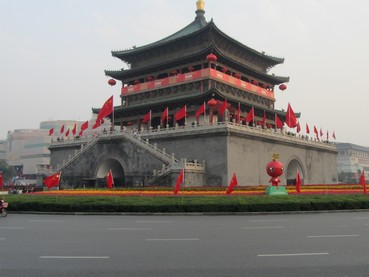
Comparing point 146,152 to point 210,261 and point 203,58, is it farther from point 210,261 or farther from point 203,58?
point 210,261

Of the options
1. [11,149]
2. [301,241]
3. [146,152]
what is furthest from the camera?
[11,149]

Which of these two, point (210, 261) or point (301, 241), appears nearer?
point (210, 261)

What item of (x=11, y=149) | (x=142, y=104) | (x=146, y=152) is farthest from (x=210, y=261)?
(x=11, y=149)

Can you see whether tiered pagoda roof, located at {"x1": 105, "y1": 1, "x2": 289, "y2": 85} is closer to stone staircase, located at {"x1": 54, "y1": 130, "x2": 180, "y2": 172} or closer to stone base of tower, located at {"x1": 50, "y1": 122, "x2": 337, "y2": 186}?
stone base of tower, located at {"x1": 50, "y1": 122, "x2": 337, "y2": 186}

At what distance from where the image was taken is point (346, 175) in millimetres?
108312

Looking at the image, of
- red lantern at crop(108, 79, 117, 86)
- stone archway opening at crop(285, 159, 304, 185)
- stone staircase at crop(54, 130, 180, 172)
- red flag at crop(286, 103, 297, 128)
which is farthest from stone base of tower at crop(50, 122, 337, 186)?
Result: red lantern at crop(108, 79, 117, 86)

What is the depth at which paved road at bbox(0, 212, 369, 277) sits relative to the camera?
6574mm

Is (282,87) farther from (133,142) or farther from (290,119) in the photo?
(133,142)

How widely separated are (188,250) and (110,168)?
31.6 m

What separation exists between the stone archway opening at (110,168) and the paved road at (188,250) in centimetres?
2455

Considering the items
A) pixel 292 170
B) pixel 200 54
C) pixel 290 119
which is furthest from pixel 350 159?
pixel 200 54

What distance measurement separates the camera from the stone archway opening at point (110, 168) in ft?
122

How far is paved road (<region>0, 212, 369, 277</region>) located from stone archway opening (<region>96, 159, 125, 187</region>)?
24547 mm

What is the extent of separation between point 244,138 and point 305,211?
17.7m
